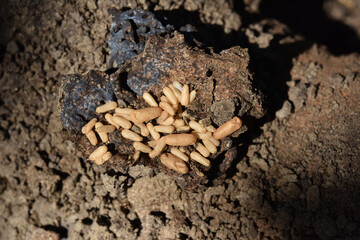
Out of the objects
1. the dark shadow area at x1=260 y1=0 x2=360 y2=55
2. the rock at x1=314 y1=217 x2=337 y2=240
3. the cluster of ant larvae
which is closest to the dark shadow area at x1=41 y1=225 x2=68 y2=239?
the cluster of ant larvae

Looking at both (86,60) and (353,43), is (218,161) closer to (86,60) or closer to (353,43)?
(86,60)

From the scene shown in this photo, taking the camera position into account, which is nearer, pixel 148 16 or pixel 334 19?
pixel 148 16

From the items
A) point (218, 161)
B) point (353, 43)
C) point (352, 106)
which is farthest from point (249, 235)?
point (353, 43)

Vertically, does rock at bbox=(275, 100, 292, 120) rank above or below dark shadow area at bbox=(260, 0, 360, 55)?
below

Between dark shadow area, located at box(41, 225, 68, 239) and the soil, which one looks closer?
the soil

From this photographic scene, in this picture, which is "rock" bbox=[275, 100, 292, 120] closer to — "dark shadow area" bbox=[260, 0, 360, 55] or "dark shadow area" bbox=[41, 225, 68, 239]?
"dark shadow area" bbox=[260, 0, 360, 55]

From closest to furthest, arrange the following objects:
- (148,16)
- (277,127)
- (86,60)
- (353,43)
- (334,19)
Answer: (148,16), (277,127), (86,60), (353,43), (334,19)

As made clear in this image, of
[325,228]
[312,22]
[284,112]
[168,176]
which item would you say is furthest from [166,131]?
[312,22]
